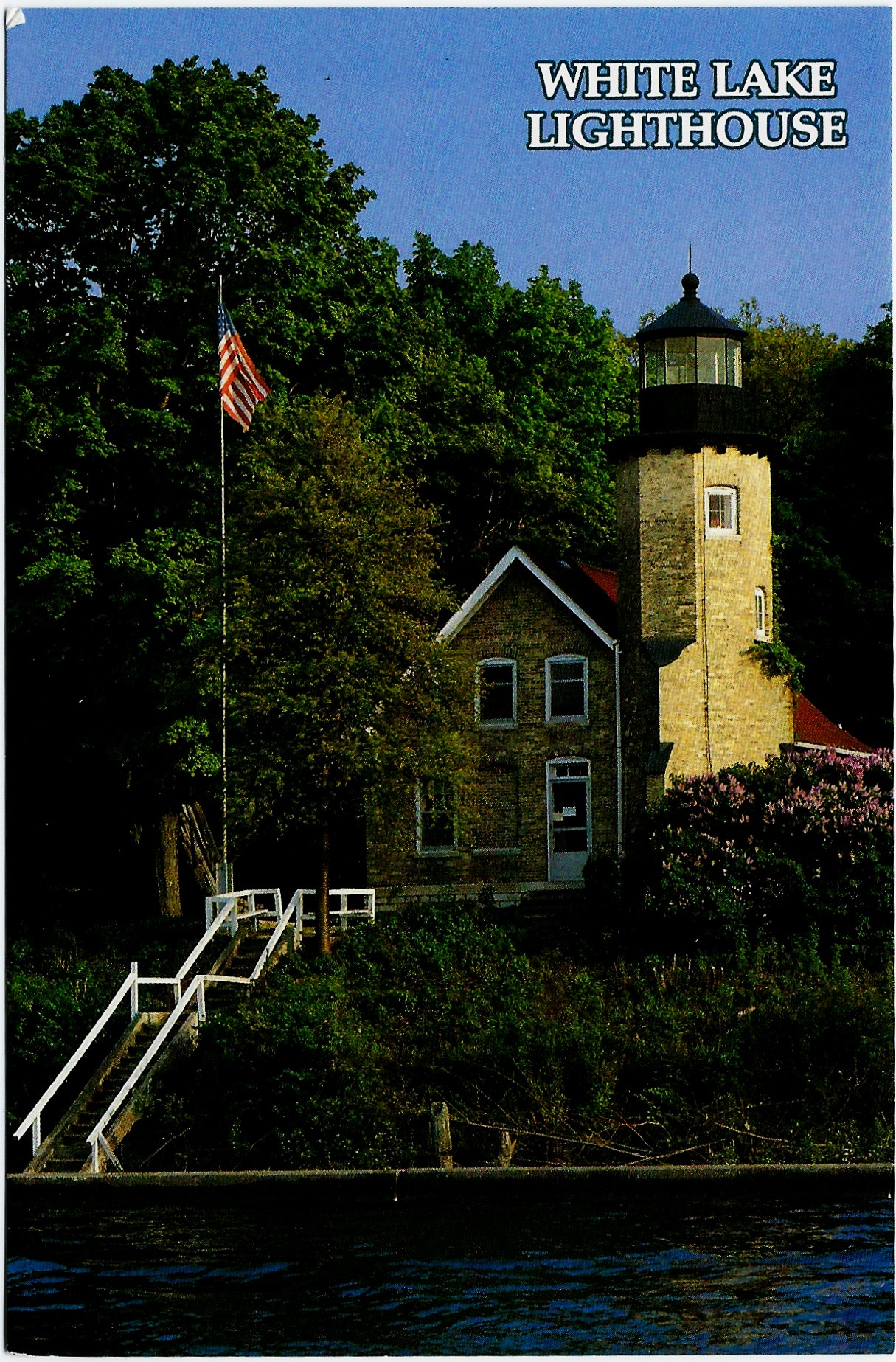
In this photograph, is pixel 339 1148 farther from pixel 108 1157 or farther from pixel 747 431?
pixel 747 431

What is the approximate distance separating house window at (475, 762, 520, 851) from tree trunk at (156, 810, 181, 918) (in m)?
4.81

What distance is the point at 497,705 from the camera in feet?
103

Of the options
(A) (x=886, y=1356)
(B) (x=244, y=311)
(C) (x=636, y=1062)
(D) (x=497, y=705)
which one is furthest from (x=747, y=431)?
(A) (x=886, y=1356)

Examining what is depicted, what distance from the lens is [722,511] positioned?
97.2ft

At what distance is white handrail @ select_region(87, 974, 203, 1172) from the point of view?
878 inches

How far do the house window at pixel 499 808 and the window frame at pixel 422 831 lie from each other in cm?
37

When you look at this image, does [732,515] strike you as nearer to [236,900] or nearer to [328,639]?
[328,639]

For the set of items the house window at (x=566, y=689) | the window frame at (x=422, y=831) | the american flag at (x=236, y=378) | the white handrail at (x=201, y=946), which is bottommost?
the white handrail at (x=201, y=946)

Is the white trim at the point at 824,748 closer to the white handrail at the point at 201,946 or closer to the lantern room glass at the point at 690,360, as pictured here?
the lantern room glass at the point at 690,360

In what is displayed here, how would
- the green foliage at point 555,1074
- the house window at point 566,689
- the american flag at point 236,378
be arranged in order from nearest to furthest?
the green foliage at point 555,1074, the american flag at point 236,378, the house window at point 566,689

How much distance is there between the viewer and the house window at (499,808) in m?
30.7

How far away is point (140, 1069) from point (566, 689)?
1025 cm

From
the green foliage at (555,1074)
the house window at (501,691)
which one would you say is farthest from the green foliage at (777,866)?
the house window at (501,691)

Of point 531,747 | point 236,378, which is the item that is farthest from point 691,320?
point 531,747
